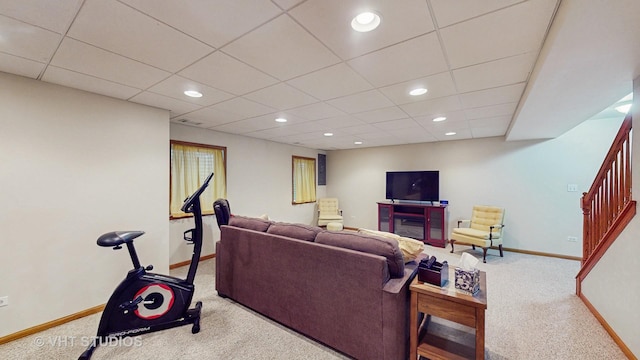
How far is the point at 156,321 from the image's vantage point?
7.39 ft

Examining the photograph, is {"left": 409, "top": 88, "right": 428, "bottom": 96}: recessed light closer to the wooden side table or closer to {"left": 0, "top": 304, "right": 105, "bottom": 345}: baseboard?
the wooden side table

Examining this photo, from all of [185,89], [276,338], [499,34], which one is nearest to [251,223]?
[276,338]

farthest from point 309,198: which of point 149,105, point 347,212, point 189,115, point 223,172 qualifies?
point 149,105

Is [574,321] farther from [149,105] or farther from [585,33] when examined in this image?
[149,105]

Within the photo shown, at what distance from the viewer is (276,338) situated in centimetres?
223

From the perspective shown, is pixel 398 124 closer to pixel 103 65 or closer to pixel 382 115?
pixel 382 115

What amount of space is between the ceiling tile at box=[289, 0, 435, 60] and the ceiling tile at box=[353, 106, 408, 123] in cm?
159

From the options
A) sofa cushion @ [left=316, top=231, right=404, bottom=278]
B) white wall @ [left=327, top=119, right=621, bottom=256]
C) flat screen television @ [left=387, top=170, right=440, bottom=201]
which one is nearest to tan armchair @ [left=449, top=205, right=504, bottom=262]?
white wall @ [left=327, top=119, right=621, bottom=256]

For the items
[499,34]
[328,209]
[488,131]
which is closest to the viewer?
[499,34]

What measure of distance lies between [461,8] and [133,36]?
6.64 ft

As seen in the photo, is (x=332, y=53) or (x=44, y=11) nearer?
(x=44, y=11)

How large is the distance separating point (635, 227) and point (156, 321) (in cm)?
418

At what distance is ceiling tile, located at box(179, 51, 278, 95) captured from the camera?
198 centimetres

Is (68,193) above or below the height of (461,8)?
below
